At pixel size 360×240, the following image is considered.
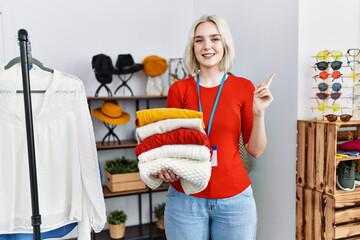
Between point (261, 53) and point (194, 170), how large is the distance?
1176mm

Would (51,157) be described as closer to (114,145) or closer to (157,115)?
(157,115)

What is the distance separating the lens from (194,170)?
1.09 meters

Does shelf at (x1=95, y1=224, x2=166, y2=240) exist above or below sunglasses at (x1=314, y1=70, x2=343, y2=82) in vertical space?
below

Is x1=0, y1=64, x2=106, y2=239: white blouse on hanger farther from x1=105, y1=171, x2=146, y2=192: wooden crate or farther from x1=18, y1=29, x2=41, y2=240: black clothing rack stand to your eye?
x1=105, y1=171, x2=146, y2=192: wooden crate

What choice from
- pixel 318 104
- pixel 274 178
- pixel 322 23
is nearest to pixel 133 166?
pixel 274 178

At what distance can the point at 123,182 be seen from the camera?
2.36 metres

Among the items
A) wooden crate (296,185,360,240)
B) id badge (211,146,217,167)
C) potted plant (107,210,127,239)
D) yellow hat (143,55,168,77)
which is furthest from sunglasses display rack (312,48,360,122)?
potted plant (107,210,127,239)

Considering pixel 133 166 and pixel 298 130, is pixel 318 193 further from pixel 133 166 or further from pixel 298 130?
pixel 133 166

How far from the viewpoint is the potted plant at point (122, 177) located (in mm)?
2338

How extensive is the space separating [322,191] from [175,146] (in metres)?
0.89

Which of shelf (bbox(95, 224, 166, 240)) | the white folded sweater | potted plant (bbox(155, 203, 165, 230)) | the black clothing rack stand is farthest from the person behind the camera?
potted plant (bbox(155, 203, 165, 230))

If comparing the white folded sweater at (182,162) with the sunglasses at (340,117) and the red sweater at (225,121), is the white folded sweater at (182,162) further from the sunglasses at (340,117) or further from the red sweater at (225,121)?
the sunglasses at (340,117)

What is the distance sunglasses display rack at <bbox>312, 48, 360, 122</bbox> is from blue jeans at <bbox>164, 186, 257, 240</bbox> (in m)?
0.70

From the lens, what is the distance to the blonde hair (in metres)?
1.29
